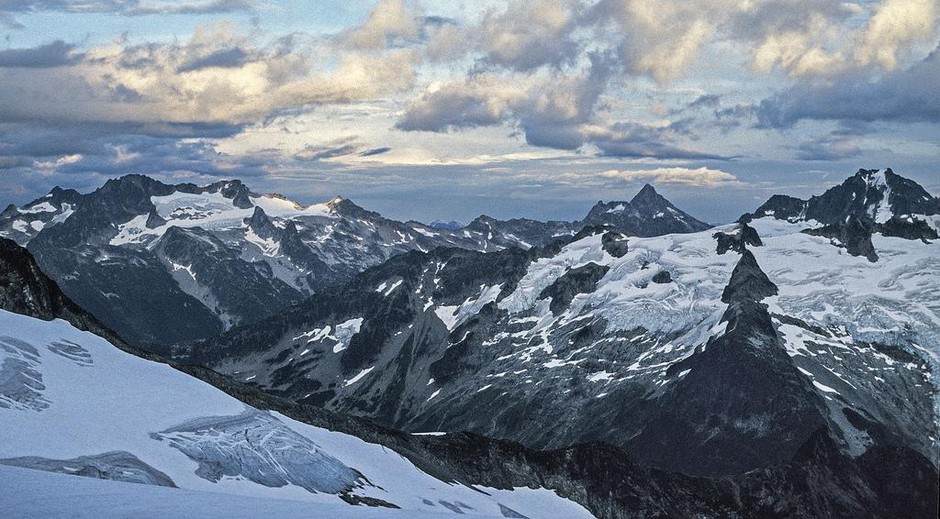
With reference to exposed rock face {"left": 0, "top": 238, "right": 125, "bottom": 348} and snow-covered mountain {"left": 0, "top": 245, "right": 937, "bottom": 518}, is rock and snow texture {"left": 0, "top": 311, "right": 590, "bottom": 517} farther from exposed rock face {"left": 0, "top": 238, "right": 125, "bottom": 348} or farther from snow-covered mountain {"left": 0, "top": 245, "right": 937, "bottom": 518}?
exposed rock face {"left": 0, "top": 238, "right": 125, "bottom": 348}

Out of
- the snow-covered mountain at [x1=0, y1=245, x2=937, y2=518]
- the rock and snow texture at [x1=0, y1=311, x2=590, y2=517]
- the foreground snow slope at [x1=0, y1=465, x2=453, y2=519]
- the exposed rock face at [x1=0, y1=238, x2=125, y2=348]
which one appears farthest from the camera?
the exposed rock face at [x1=0, y1=238, x2=125, y2=348]

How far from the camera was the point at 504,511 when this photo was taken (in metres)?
161

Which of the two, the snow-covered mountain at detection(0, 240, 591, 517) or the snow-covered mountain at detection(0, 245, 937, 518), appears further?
the snow-covered mountain at detection(0, 240, 591, 517)

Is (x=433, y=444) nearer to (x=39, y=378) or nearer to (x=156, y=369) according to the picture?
(x=156, y=369)

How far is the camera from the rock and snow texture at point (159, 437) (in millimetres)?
90812

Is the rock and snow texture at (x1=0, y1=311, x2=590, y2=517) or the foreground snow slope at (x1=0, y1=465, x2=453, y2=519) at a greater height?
the foreground snow slope at (x1=0, y1=465, x2=453, y2=519)

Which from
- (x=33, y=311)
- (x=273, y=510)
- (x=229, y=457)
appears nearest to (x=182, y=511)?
(x=273, y=510)

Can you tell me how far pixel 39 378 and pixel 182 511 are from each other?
2933 inches

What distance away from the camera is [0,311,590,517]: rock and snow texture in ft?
298

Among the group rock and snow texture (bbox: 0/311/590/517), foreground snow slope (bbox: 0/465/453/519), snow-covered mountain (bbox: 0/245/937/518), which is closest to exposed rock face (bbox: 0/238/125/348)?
rock and snow texture (bbox: 0/311/590/517)

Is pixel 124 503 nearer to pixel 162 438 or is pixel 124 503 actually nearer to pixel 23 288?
pixel 162 438

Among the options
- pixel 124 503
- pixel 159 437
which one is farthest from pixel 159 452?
pixel 124 503

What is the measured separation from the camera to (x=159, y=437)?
10519cm

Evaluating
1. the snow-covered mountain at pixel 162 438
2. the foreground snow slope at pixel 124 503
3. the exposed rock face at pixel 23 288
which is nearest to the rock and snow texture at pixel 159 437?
the snow-covered mountain at pixel 162 438
